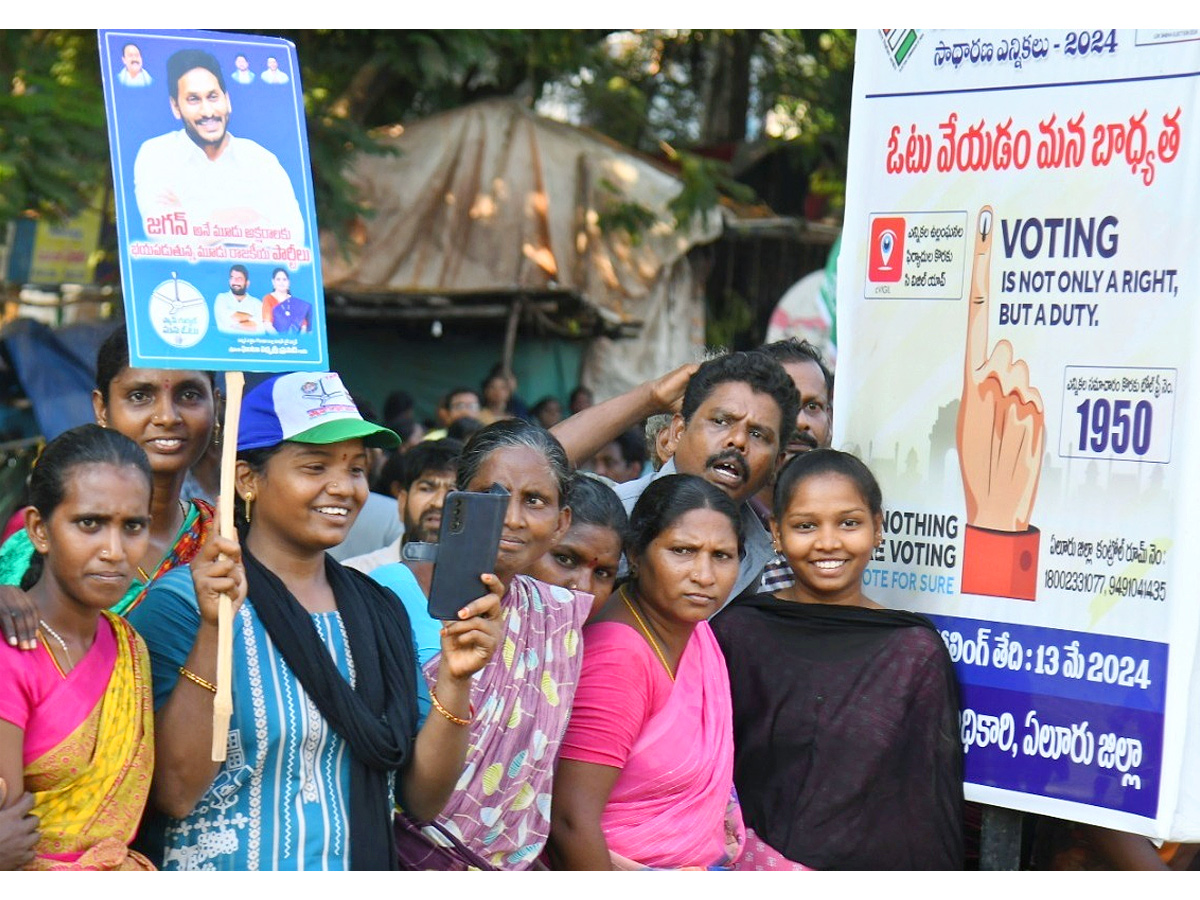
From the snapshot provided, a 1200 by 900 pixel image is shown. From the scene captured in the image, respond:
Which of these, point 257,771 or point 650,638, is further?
point 650,638

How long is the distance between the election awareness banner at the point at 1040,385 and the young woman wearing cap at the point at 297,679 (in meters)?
1.39

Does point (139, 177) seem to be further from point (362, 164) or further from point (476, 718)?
point (362, 164)

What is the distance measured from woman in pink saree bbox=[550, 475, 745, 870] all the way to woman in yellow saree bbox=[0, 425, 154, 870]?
1.03m

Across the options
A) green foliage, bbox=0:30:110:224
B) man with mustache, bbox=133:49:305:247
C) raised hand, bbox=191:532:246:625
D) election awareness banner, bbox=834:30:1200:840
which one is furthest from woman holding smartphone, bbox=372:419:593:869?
green foliage, bbox=0:30:110:224

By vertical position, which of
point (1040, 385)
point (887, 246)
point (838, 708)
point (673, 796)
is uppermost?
point (887, 246)

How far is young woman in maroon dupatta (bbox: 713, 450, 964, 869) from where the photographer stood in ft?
12.4

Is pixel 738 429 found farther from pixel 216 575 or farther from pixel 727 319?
pixel 727 319

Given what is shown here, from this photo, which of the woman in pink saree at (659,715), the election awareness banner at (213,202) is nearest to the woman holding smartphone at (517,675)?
the woman in pink saree at (659,715)

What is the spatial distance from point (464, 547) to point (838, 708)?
4.01 feet

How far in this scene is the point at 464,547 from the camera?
307cm

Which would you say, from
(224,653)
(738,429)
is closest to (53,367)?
(738,429)

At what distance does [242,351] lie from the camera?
3.21m

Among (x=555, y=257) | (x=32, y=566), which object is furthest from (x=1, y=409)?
(x=32, y=566)

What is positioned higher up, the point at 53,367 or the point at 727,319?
the point at 727,319
